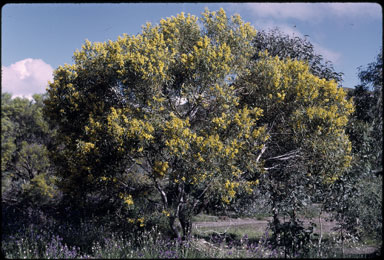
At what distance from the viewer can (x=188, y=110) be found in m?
7.82

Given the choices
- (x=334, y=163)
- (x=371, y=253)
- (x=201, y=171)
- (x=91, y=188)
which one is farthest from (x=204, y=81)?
(x=371, y=253)

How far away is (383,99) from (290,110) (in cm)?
200

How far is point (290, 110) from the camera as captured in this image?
7.51 meters

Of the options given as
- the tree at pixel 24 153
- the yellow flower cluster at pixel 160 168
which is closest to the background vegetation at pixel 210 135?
the yellow flower cluster at pixel 160 168

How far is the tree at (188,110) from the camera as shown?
6.63 meters

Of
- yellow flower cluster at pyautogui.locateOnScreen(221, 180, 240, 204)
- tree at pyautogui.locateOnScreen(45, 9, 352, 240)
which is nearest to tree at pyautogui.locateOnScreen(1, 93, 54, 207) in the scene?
tree at pyautogui.locateOnScreen(45, 9, 352, 240)

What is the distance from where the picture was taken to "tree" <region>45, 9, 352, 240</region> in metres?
6.63

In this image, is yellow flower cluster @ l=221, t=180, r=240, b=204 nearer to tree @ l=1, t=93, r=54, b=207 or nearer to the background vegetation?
the background vegetation

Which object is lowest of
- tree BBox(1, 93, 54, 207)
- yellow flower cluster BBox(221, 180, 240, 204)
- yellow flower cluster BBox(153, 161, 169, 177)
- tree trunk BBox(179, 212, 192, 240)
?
tree trunk BBox(179, 212, 192, 240)

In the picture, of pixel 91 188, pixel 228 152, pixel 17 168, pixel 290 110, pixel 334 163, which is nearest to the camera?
pixel 228 152

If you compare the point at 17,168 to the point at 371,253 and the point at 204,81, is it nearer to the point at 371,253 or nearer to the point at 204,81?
the point at 204,81

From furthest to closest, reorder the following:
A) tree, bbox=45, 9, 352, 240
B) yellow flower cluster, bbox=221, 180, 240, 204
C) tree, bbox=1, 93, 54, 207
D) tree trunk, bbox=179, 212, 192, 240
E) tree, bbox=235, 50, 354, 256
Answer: tree, bbox=1, 93, 54, 207 < tree trunk, bbox=179, 212, 192, 240 < tree, bbox=235, 50, 354, 256 < tree, bbox=45, 9, 352, 240 < yellow flower cluster, bbox=221, 180, 240, 204

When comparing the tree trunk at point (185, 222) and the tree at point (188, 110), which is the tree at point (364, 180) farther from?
the tree trunk at point (185, 222)

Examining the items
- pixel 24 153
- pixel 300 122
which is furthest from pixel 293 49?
pixel 24 153
